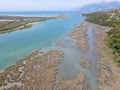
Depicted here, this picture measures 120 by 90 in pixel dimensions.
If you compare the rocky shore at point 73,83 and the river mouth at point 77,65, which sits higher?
Result: the rocky shore at point 73,83

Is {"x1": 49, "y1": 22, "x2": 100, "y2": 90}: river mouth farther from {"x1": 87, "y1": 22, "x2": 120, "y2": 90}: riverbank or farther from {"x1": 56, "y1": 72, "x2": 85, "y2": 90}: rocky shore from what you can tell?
{"x1": 87, "y1": 22, "x2": 120, "y2": 90}: riverbank

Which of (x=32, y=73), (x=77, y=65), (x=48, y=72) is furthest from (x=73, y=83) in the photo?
(x=77, y=65)

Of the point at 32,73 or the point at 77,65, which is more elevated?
the point at 32,73

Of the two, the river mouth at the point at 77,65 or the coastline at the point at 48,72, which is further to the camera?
the river mouth at the point at 77,65

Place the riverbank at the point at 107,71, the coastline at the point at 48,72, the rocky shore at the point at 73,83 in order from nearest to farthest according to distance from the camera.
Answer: the rocky shore at the point at 73,83, the riverbank at the point at 107,71, the coastline at the point at 48,72

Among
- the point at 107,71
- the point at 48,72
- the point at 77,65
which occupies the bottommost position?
the point at 77,65

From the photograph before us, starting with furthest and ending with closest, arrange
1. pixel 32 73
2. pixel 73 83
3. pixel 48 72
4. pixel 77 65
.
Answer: pixel 77 65 → pixel 48 72 → pixel 32 73 → pixel 73 83

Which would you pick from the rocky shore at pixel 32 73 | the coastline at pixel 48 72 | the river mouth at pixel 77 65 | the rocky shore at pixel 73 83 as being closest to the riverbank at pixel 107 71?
the coastline at pixel 48 72

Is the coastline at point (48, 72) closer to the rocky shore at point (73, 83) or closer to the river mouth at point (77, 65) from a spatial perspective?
the rocky shore at point (73, 83)

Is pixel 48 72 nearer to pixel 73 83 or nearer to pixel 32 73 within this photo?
pixel 32 73

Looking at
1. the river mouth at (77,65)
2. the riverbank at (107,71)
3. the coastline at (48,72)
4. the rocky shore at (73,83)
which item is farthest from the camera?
the river mouth at (77,65)

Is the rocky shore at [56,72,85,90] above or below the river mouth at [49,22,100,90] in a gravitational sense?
above

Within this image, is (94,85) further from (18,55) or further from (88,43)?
(88,43)

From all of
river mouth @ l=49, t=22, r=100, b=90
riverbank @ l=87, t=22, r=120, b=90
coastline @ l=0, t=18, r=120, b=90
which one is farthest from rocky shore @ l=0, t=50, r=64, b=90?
riverbank @ l=87, t=22, r=120, b=90
